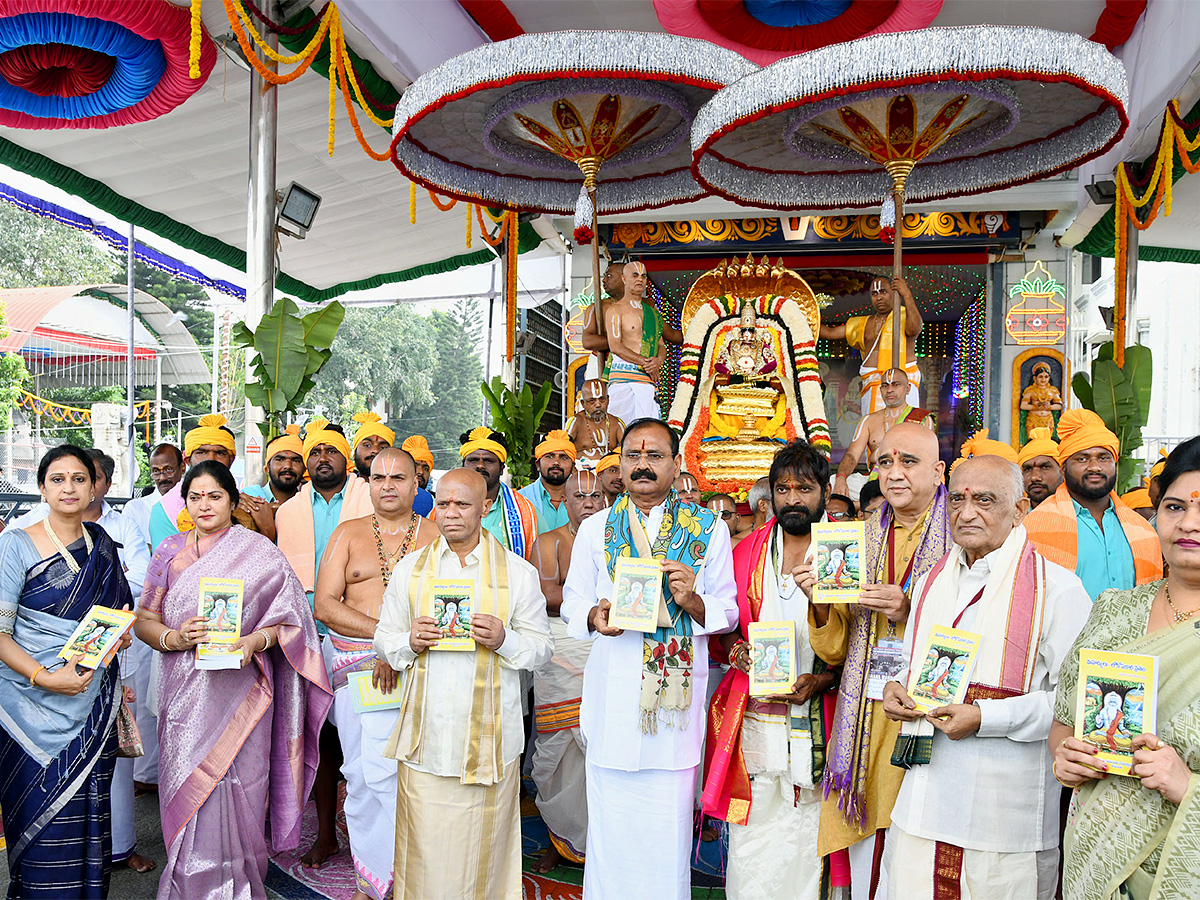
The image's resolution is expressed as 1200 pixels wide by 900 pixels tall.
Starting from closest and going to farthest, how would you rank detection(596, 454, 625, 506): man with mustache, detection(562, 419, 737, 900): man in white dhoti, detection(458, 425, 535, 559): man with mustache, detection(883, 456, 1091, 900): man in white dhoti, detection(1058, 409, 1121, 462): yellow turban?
1. detection(883, 456, 1091, 900): man in white dhoti
2. detection(562, 419, 737, 900): man in white dhoti
3. detection(1058, 409, 1121, 462): yellow turban
4. detection(458, 425, 535, 559): man with mustache
5. detection(596, 454, 625, 506): man with mustache

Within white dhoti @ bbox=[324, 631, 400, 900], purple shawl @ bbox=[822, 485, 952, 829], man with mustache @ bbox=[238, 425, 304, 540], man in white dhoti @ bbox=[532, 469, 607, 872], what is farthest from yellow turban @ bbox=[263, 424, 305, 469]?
purple shawl @ bbox=[822, 485, 952, 829]

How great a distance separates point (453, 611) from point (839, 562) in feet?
4.11

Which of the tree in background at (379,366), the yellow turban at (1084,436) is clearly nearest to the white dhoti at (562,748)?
the yellow turban at (1084,436)

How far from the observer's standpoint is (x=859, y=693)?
2912mm

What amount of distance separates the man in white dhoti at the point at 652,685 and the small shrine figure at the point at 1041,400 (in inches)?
331

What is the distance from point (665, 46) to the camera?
4.55 m

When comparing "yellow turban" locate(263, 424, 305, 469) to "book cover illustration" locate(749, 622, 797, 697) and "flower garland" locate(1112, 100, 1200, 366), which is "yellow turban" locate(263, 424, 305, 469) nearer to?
"book cover illustration" locate(749, 622, 797, 697)

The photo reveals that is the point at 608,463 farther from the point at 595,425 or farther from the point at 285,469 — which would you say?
the point at 285,469

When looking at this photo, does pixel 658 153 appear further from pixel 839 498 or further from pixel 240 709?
pixel 240 709

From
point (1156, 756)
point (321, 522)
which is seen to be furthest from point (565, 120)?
point (1156, 756)

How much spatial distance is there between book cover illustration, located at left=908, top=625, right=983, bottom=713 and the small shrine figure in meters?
8.99

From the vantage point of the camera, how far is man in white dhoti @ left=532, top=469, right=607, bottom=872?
4234 millimetres

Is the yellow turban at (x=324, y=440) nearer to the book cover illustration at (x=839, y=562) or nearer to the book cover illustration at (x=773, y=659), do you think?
the book cover illustration at (x=773, y=659)

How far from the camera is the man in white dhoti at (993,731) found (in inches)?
97.3
